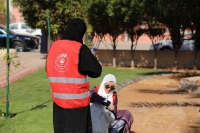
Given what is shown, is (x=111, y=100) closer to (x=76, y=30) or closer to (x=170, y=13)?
(x=76, y=30)

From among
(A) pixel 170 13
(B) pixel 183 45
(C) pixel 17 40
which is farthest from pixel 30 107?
(C) pixel 17 40

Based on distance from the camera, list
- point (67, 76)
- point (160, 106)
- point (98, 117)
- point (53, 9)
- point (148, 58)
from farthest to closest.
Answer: point (148, 58) < point (53, 9) < point (160, 106) < point (98, 117) < point (67, 76)

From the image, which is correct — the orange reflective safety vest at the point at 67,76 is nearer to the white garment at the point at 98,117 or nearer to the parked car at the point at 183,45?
the white garment at the point at 98,117

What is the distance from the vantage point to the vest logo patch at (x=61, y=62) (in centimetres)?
464

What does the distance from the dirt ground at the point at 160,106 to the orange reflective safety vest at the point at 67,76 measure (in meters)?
3.19

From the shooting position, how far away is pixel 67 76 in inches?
183

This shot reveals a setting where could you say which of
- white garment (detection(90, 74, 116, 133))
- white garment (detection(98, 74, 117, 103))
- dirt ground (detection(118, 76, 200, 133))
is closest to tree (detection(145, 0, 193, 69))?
dirt ground (detection(118, 76, 200, 133))

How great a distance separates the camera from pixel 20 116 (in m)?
8.15

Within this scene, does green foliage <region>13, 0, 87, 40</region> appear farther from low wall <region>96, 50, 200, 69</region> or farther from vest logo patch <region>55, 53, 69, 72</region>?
vest logo patch <region>55, 53, 69, 72</region>

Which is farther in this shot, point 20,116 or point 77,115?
point 20,116

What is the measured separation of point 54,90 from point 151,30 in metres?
15.0

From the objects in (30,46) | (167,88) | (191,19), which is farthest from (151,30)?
(30,46)

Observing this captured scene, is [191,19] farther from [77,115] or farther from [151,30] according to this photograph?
[77,115]

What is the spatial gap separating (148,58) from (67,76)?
16108 millimetres
